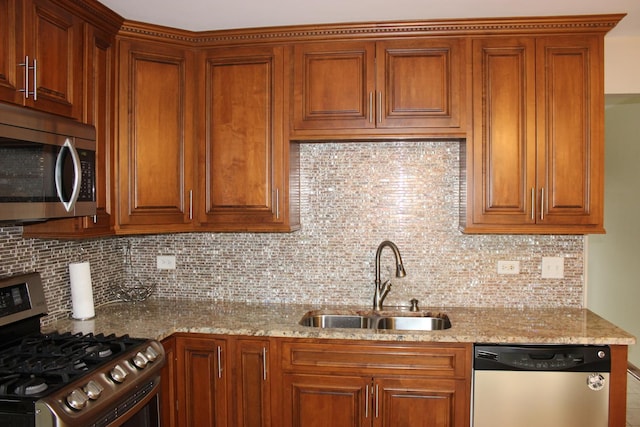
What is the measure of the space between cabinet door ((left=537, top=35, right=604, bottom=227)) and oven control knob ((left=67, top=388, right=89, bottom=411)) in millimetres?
2169

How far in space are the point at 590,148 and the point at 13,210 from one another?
2578 millimetres

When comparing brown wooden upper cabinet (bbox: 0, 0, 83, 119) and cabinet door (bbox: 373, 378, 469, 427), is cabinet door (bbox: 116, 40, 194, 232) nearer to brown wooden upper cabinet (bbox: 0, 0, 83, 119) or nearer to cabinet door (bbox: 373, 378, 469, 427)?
brown wooden upper cabinet (bbox: 0, 0, 83, 119)

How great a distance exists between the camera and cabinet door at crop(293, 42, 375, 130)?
2594 millimetres

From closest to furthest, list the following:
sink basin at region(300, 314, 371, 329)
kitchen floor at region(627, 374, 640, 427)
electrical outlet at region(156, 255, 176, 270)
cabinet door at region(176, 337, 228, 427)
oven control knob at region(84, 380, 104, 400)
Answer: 1. oven control knob at region(84, 380, 104, 400)
2. cabinet door at region(176, 337, 228, 427)
3. sink basin at region(300, 314, 371, 329)
4. electrical outlet at region(156, 255, 176, 270)
5. kitchen floor at region(627, 374, 640, 427)

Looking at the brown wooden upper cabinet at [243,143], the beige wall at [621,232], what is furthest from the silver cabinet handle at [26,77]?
the beige wall at [621,232]

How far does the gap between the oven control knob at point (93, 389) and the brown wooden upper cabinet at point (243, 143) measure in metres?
1.17

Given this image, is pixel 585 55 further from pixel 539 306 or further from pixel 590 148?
pixel 539 306

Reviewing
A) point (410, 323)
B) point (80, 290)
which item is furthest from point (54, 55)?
point (410, 323)

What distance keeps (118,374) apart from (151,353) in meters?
0.25

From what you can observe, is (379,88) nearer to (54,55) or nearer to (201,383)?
(54,55)

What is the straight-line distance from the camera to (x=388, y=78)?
259 cm

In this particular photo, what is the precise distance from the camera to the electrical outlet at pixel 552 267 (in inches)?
111

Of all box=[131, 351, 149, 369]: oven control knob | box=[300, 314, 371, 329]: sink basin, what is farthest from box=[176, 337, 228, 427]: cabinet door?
box=[300, 314, 371, 329]: sink basin

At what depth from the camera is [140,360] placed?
195cm
